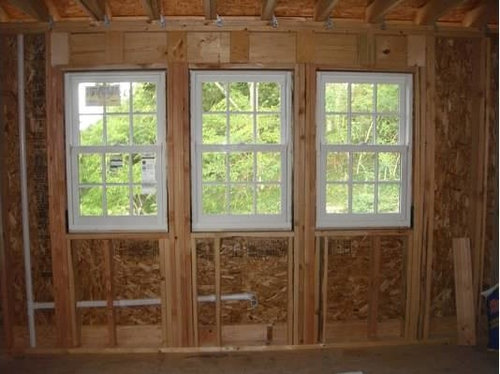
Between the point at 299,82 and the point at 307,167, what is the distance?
687 millimetres

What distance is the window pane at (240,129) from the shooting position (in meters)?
3.03

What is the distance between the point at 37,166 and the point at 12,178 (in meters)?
0.23

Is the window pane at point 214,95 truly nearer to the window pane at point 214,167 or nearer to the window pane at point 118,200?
the window pane at point 214,167

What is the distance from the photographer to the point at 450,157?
10.3ft

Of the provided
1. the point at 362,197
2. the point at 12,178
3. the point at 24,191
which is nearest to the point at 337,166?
the point at 362,197

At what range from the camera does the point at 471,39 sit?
307 cm

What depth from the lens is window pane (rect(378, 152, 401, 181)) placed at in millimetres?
3115

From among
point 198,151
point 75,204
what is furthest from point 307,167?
point 75,204

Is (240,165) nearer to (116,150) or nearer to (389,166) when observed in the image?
(116,150)

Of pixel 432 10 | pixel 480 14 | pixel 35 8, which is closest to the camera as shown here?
pixel 35 8

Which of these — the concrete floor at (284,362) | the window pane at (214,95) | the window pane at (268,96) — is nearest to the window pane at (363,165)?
the window pane at (268,96)

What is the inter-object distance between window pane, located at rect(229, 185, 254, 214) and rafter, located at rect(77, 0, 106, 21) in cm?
168

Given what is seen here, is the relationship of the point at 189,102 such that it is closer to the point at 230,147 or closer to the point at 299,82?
the point at 230,147

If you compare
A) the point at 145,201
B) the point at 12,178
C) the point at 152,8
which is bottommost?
the point at 145,201
